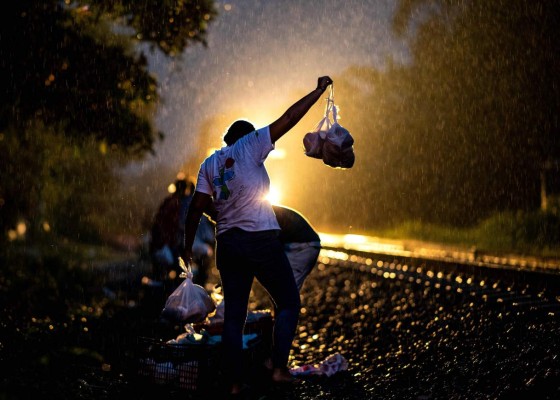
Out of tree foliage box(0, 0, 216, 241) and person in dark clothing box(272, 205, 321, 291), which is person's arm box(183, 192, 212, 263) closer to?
person in dark clothing box(272, 205, 321, 291)

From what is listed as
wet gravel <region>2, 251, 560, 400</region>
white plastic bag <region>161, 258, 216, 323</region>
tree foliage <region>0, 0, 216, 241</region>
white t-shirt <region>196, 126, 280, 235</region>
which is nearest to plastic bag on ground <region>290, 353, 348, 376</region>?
wet gravel <region>2, 251, 560, 400</region>

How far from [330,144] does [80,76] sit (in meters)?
6.96

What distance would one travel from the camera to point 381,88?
3994cm

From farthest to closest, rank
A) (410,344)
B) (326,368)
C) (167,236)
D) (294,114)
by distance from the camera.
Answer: (167,236) < (410,344) < (326,368) < (294,114)

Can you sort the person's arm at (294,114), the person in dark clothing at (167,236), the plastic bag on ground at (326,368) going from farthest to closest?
1. the person in dark clothing at (167,236)
2. the plastic bag on ground at (326,368)
3. the person's arm at (294,114)

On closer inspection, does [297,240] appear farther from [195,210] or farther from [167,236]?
[167,236]

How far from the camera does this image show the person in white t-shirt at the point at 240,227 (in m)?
5.83

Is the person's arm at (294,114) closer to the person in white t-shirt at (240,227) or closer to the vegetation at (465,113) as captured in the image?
the person in white t-shirt at (240,227)

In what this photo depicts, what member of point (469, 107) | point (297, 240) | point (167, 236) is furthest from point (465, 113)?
point (297, 240)

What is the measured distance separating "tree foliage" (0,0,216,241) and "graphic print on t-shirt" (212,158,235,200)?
6.43 meters

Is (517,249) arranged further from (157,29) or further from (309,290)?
(157,29)

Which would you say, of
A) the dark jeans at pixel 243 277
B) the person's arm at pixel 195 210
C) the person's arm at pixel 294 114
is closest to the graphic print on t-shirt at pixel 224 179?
the person's arm at pixel 195 210

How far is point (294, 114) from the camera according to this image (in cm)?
556

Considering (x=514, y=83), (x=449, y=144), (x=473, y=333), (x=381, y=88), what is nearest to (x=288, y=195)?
(x=381, y=88)
